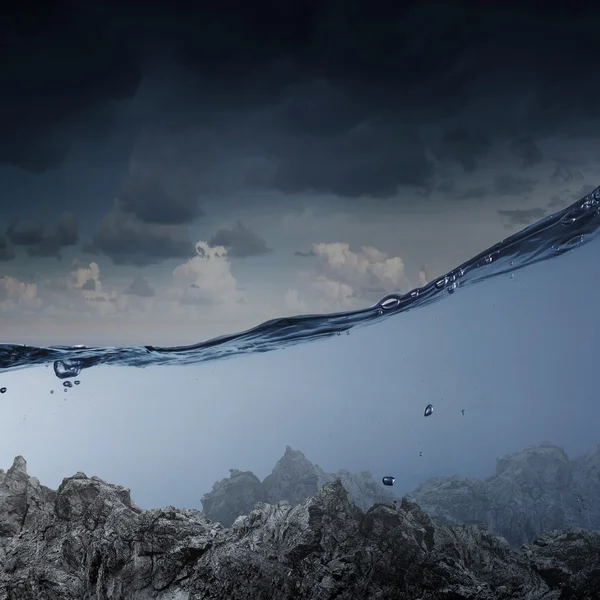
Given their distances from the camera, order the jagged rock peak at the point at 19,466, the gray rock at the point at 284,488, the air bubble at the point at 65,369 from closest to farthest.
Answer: the gray rock at the point at 284,488 < the jagged rock peak at the point at 19,466 < the air bubble at the point at 65,369

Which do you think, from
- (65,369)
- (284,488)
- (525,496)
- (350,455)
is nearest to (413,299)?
(350,455)

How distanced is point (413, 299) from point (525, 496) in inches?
86.0

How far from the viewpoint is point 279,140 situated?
6.13m

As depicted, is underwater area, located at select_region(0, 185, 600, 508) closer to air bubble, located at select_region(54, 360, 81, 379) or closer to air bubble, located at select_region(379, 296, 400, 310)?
air bubble, located at select_region(379, 296, 400, 310)

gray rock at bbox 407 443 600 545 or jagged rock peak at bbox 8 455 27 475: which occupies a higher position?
jagged rock peak at bbox 8 455 27 475

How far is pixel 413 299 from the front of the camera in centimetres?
627

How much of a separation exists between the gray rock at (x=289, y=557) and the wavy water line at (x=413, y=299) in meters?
1.71

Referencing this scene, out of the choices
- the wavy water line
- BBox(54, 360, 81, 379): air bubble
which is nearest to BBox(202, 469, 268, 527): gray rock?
the wavy water line

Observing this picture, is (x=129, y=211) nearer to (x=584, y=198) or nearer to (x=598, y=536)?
(x=584, y=198)

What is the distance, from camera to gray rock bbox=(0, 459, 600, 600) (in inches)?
210

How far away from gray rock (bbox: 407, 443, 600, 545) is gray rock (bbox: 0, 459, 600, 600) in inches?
5.0

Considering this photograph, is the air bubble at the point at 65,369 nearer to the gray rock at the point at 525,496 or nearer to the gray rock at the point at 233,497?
the gray rock at the point at 233,497

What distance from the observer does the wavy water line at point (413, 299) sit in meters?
6.18

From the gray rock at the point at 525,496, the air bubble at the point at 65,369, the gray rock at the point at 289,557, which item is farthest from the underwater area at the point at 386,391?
the gray rock at the point at 289,557
